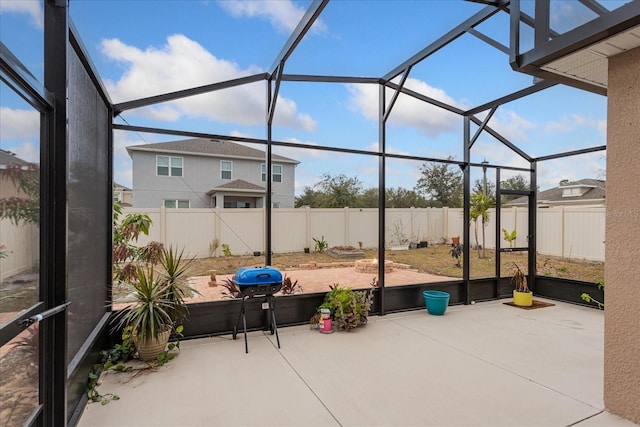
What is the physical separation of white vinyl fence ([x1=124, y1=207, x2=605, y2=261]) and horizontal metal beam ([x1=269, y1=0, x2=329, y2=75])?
2.29 m

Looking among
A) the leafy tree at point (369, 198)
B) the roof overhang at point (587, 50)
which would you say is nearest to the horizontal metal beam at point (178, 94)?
the leafy tree at point (369, 198)

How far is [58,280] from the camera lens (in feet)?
5.93

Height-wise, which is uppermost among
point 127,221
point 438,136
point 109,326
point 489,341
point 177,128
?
point 438,136

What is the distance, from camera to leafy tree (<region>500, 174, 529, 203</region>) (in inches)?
240

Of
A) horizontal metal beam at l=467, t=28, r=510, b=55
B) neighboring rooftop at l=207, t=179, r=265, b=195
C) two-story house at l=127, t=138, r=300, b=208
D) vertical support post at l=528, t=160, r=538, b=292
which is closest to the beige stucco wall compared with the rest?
horizontal metal beam at l=467, t=28, r=510, b=55

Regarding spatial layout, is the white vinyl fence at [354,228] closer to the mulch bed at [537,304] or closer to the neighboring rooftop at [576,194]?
the neighboring rooftop at [576,194]

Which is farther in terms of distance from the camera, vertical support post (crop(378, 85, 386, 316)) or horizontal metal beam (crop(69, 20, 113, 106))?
vertical support post (crop(378, 85, 386, 316))

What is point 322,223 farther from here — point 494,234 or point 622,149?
point 622,149

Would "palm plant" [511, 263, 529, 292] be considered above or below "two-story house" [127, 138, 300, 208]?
below

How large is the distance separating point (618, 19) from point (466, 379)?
2.84 m

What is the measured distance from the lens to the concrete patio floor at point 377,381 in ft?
7.72

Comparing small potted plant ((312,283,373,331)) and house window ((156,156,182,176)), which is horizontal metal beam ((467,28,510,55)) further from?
house window ((156,156,182,176))

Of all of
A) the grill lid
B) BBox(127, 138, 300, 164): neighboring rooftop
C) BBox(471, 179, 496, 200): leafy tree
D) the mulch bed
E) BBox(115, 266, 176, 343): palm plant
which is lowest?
the mulch bed

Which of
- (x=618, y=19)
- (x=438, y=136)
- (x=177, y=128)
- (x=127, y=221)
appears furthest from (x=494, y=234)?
(x=127, y=221)
